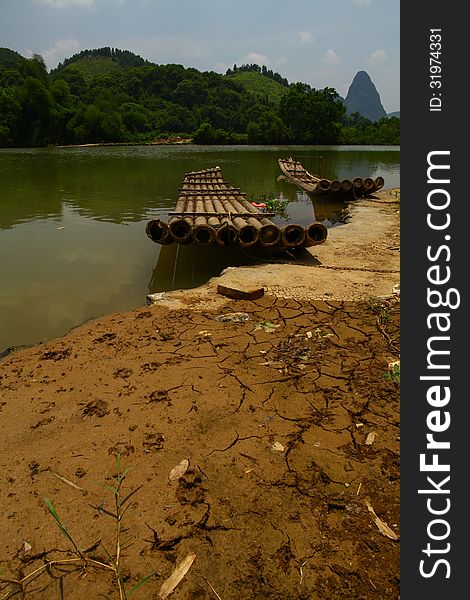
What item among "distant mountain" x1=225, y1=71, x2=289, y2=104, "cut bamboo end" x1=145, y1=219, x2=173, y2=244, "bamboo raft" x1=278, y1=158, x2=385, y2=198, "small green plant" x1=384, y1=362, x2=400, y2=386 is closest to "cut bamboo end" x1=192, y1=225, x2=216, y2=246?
"cut bamboo end" x1=145, y1=219, x2=173, y2=244

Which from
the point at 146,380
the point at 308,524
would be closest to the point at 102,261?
the point at 146,380

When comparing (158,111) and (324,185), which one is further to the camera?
(158,111)

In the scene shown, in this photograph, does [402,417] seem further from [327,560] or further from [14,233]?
[14,233]

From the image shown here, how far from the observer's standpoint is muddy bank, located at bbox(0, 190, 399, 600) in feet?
6.17

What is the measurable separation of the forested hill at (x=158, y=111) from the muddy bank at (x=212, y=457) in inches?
2358

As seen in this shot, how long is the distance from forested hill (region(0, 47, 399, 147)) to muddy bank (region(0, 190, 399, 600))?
59.9m

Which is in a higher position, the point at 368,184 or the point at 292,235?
the point at 368,184

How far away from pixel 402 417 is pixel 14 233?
10201mm

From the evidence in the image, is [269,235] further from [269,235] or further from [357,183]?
[357,183]

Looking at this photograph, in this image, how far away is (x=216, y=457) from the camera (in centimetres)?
257

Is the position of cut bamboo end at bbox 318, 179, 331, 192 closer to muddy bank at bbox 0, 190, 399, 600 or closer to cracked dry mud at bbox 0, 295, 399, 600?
muddy bank at bbox 0, 190, 399, 600

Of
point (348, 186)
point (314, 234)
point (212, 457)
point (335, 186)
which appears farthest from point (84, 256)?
point (348, 186)

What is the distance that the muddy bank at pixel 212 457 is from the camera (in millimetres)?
1880

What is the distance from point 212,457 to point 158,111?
309 feet
